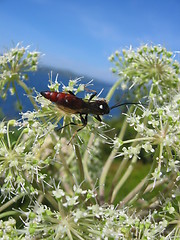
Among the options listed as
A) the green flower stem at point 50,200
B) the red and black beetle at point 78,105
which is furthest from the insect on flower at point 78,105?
the green flower stem at point 50,200

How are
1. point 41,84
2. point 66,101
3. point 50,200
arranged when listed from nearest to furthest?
1. point 50,200
2. point 66,101
3. point 41,84

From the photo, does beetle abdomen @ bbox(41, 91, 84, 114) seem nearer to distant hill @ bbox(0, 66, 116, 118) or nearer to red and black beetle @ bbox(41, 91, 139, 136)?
red and black beetle @ bbox(41, 91, 139, 136)

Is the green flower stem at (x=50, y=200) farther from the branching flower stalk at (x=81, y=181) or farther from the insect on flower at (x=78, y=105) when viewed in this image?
the insect on flower at (x=78, y=105)

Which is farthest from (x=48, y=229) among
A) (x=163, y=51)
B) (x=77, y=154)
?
(x=163, y=51)

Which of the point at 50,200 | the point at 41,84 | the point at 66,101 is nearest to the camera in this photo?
the point at 50,200

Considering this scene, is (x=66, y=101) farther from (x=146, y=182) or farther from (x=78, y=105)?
(x=146, y=182)

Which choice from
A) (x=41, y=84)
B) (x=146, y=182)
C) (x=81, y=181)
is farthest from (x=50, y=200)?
(x=41, y=84)

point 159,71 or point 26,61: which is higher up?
point 159,71

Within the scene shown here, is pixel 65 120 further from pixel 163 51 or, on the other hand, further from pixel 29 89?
pixel 163 51

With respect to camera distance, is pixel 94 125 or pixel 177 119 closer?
pixel 177 119
